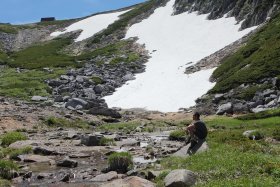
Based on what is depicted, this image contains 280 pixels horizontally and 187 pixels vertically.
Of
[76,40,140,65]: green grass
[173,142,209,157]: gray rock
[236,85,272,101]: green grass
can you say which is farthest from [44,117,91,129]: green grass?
[76,40,140,65]: green grass

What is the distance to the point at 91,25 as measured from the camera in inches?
5989

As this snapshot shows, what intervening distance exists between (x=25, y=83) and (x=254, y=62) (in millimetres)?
39722

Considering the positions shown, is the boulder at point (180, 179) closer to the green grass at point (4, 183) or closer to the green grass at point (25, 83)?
the green grass at point (4, 183)

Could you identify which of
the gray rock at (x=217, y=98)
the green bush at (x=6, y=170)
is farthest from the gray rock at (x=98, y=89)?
the green bush at (x=6, y=170)

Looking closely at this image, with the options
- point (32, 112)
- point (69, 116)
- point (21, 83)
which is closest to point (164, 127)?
point (69, 116)

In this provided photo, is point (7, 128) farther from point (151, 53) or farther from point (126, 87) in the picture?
point (151, 53)

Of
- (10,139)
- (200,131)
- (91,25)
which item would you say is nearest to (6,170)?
(200,131)

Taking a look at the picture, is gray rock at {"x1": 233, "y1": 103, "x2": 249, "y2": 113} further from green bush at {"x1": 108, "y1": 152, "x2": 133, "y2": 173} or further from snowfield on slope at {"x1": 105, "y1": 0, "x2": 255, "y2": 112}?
green bush at {"x1": 108, "y1": 152, "x2": 133, "y2": 173}

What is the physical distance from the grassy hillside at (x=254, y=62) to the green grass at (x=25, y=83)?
1107 inches

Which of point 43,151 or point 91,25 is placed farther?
point 91,25

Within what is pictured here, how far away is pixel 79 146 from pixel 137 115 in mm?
26289

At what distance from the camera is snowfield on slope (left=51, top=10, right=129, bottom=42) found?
142000mm

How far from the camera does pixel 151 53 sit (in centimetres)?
9912

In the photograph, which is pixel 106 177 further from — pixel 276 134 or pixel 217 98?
pixel 217 98
